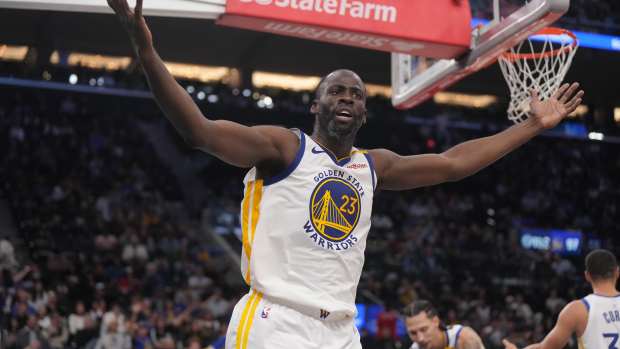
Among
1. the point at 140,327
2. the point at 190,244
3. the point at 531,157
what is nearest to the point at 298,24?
the point at 140,327

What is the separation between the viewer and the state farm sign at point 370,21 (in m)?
5.44

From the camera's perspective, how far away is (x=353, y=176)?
10.5ft

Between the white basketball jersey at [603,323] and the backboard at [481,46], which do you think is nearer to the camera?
the white basketball jersey at [603,323]

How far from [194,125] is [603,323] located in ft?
11.2

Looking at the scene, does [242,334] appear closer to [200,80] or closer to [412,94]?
[412,94]

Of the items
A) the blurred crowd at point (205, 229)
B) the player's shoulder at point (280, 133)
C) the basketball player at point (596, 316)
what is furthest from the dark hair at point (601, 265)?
the blurred crowd at point (205, 229)

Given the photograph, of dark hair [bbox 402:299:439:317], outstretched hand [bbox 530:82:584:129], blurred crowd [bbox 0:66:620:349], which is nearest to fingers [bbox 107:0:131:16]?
outstretched hand [bbox 530:82:584:129]

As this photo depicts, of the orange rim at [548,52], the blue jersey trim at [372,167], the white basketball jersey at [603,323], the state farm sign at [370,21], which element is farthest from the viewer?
the orange rim at [548,52]

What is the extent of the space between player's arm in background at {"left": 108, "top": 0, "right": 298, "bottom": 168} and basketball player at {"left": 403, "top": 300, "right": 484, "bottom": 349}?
9.45 ft

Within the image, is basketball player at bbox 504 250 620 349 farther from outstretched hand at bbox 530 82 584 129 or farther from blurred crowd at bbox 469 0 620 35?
blurred crowd at bbox 469 0 620 35

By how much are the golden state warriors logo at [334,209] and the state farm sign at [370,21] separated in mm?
2523

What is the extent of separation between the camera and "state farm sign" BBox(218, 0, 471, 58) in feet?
17.8

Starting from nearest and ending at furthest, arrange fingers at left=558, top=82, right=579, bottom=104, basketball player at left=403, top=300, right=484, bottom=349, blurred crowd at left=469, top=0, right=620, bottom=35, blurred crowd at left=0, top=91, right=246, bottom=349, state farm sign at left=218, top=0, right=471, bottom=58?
1. fingers at left=558, top=82, right=579, bottom=104
2. state farm sign at left=218, top=0, right=471, bottom=58
3. basketball player at left=403, top=300, right=484, bottom=349
4. blurred crowd at left=0, top=91, right=246, bottom=349
5. blurred crowd at left=469, top=0, right=620, bottom=35

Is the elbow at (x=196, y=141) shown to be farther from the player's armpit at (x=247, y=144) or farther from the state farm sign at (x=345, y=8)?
the state farm sign at (x=345, y=8)
